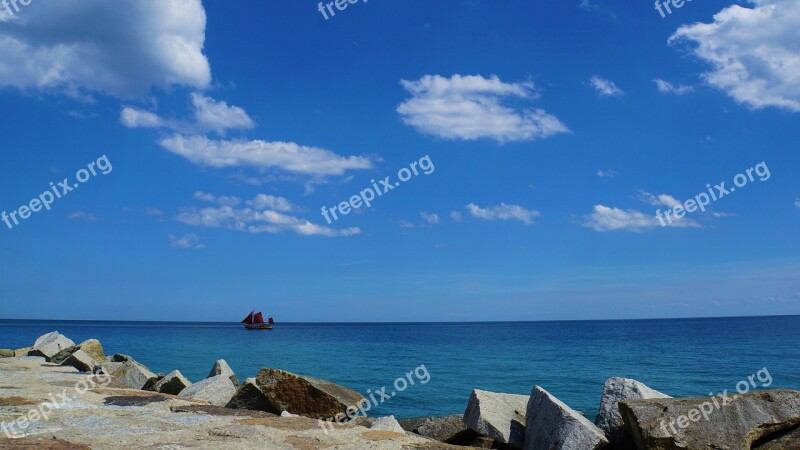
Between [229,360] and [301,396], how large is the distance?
32.7 meters

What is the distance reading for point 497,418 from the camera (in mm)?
9656

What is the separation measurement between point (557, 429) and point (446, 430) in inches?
134

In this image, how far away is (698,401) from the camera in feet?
24.7

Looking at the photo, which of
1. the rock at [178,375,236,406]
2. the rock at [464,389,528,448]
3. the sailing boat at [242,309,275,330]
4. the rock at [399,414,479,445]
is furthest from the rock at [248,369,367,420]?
the sailing boat at [242,309,275,330]

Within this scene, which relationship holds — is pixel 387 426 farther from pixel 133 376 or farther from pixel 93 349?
pixel 93 349

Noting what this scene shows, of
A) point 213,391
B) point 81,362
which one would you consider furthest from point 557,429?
point 81,362

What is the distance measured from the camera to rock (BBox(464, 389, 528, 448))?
9469mm

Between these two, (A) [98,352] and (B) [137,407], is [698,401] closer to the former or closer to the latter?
(B) [137,407]

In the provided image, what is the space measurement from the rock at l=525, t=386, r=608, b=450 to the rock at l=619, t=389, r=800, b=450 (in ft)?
1.73

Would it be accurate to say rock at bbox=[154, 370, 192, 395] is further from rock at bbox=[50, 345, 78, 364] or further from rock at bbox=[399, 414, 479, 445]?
rock at bbox=[50, 345, 78, 364]

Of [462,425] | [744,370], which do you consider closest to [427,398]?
[462,425]

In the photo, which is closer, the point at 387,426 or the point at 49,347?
the point at 387,426

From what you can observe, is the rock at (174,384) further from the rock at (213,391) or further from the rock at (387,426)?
the rock at (387,426)

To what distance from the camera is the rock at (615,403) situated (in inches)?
338
